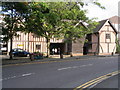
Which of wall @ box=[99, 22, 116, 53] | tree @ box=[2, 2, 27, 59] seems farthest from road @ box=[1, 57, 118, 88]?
wall @ box=[99, 22, 116, 53]

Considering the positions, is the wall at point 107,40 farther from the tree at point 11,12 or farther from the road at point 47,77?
the road at point 47,77

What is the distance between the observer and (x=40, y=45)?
4188cm

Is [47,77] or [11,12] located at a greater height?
[11,12]

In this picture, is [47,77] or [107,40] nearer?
[47,77]

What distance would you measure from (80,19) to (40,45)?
17.0 meters

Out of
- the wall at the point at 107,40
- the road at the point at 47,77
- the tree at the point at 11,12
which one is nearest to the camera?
the road at the point at 47,77

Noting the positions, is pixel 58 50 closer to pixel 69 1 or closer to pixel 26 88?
pixel 69 1

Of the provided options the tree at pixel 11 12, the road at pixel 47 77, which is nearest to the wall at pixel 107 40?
the tree at pixel 11 12

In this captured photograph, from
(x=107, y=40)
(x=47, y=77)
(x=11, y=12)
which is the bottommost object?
(x=47, y=77)

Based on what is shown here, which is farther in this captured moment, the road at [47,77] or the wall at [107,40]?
the wall at [107,40]

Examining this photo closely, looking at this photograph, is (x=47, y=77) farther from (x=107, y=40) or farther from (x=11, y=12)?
(x=107, y=40)

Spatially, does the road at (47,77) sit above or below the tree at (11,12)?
below

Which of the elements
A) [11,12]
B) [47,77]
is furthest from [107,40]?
[47,77]

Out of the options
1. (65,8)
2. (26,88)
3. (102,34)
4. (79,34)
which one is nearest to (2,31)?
(65,8)
